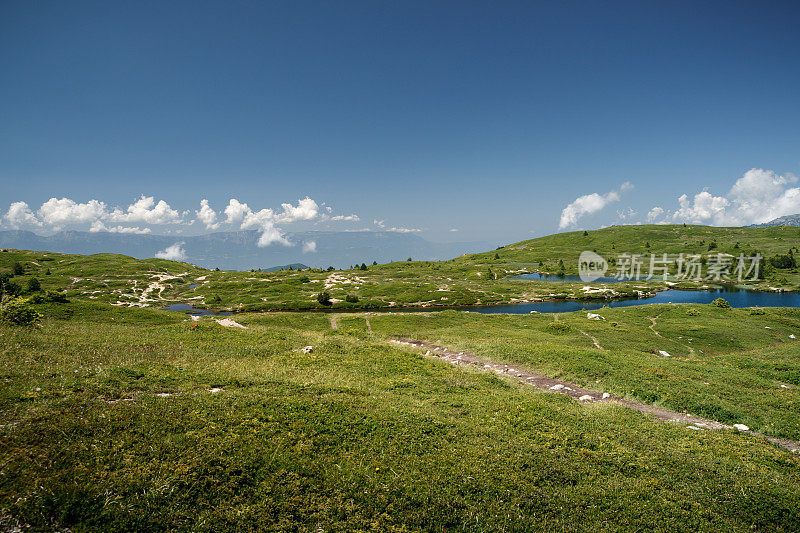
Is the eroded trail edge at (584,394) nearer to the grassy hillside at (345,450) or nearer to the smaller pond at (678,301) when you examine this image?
the grassy hillside at (345,450)

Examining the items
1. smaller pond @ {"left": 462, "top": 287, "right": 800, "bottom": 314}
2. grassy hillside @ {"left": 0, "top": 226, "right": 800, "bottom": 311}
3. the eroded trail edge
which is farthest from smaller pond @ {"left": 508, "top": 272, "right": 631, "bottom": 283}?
the eroded trail edge

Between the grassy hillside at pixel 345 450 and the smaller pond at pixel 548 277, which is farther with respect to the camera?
the smaller pond at pixel 548 277

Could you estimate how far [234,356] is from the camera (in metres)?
23.8

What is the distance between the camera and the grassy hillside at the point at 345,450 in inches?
361

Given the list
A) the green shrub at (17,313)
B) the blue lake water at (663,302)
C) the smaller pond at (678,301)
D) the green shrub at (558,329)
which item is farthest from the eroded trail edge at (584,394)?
the smaller pond at (678,301)

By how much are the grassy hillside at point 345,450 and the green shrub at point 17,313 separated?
2096 mm

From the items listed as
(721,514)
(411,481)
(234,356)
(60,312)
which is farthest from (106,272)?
(721,514)

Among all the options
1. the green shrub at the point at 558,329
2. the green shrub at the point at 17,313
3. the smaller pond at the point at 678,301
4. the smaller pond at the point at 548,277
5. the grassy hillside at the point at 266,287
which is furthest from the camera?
the smaller pond at the point at 548,277

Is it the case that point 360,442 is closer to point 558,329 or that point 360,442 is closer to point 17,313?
point 17,313

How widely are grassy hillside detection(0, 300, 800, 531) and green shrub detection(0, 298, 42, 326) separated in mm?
2096

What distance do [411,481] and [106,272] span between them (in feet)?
550

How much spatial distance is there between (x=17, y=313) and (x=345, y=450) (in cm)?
2758

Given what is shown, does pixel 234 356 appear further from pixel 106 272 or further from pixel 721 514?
pixel 106 272

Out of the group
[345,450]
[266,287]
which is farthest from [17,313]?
[266,287]
